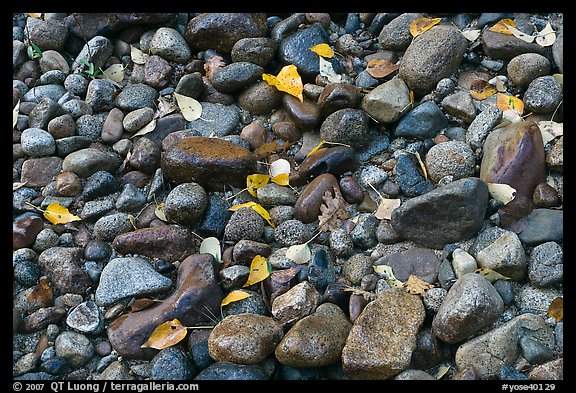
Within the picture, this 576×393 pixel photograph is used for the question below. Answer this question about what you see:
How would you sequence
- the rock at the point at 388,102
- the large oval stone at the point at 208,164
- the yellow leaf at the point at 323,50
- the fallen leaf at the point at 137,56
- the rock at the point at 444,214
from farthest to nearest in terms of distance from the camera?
the fallen leaf at the point at 137,56
the yellow leaf at the point at 323,50
the rock at the point at 388,102
the large oval stone at the point at 208,164
the rock at the point at 444,214

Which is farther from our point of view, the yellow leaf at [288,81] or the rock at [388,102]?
the yellow leaf at [288,81]

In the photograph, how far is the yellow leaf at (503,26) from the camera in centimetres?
387

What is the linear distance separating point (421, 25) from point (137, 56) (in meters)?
2.01

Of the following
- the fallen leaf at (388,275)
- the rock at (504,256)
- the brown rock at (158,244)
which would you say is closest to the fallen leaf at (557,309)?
the rock at (504,256)

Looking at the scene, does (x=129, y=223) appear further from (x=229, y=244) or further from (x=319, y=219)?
(x=319, y=219)

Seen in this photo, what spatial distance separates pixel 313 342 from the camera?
281cm

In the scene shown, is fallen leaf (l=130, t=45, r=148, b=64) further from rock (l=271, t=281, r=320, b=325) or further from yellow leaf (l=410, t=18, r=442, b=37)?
rock (l=271, t=281, r=320, b=325)

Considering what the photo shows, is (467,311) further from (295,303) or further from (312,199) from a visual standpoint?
(312,199)

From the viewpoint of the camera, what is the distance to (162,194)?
371cm

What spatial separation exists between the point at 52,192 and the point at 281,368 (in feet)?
5.97

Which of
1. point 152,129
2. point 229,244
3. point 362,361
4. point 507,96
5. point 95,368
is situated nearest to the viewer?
point 362,361

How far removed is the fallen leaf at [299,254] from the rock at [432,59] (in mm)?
1295

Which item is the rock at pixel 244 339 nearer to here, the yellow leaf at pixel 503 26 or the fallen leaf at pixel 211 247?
the fallen leaf at pixel 211 247
